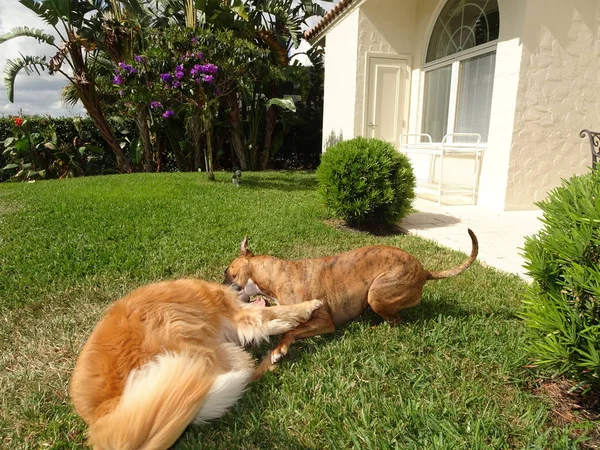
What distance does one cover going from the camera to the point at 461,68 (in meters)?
8.08

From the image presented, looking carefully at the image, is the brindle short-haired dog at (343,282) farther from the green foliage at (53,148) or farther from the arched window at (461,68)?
the green foliage at (53,148)

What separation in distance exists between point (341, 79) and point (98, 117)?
24.4 ft

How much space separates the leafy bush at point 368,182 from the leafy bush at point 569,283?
11.1 ft

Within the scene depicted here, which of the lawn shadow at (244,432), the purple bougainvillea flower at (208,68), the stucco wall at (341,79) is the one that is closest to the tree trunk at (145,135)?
the purple bougainvillea flower at (208,68)

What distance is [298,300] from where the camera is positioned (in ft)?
8.02

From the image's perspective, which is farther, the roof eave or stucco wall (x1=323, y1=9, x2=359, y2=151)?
stucco wall (x1=323, y1=9, x2=359, y2=151)

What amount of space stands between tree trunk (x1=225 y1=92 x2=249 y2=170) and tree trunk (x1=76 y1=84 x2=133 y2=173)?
361 centimetres

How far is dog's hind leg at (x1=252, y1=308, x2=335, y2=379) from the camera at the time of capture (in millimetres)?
2234

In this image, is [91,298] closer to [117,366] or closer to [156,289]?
[156,289]

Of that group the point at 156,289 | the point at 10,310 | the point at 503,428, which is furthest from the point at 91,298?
the point at 503,428

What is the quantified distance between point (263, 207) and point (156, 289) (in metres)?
4.61

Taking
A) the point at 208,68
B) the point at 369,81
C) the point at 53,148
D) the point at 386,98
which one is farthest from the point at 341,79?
the point at 53,148

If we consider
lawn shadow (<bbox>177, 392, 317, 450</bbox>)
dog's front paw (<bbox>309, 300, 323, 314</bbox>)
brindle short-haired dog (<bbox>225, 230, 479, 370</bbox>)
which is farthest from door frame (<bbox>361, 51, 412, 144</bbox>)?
lawn shadow (<bbox>177, 392, 317, 450</bbox>)

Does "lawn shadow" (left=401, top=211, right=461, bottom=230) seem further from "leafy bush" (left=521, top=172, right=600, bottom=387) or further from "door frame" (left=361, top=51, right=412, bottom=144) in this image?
"leafy bush" (left=521, top=172, right=600, bottom=387)
